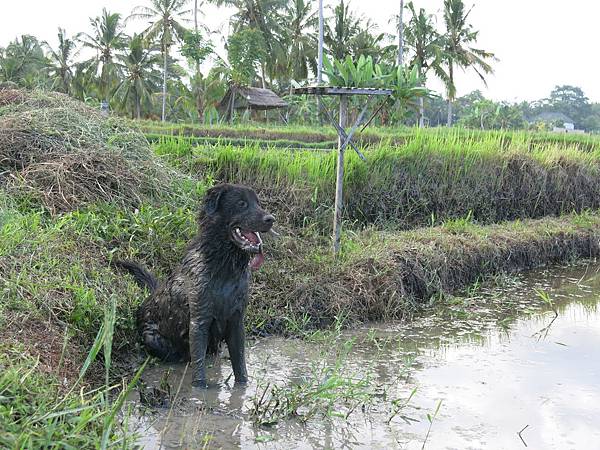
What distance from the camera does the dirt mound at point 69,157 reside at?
21.0 ft

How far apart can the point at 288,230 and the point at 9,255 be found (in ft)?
10.1

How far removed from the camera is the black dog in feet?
14.3

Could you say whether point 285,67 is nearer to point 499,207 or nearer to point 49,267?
point 499,207

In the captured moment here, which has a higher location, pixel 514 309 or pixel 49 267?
pixel 49 267

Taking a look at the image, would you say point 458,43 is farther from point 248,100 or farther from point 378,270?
point 378,270

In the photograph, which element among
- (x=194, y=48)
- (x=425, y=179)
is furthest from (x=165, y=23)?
(x=425, y=179)

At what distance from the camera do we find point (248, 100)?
36500mm

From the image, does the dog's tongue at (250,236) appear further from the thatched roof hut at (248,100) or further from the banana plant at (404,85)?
the thatched roof hut at (248,100)

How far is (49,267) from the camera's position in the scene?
498 centimetres

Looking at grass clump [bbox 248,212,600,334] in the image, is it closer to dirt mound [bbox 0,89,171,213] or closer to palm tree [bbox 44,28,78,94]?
dirt mound [bbox 0,89,171,213]

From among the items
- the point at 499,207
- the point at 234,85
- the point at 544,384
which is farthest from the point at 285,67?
the point at 544,384

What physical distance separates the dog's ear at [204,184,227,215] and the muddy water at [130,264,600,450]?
1145mm

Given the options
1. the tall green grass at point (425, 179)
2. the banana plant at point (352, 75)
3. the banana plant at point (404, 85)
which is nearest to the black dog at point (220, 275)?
the banana plant at point (352, 75)

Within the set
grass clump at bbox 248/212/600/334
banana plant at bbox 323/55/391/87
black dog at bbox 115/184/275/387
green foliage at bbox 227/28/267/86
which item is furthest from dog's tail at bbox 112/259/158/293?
green foliage at bbox 227/28/267/86
